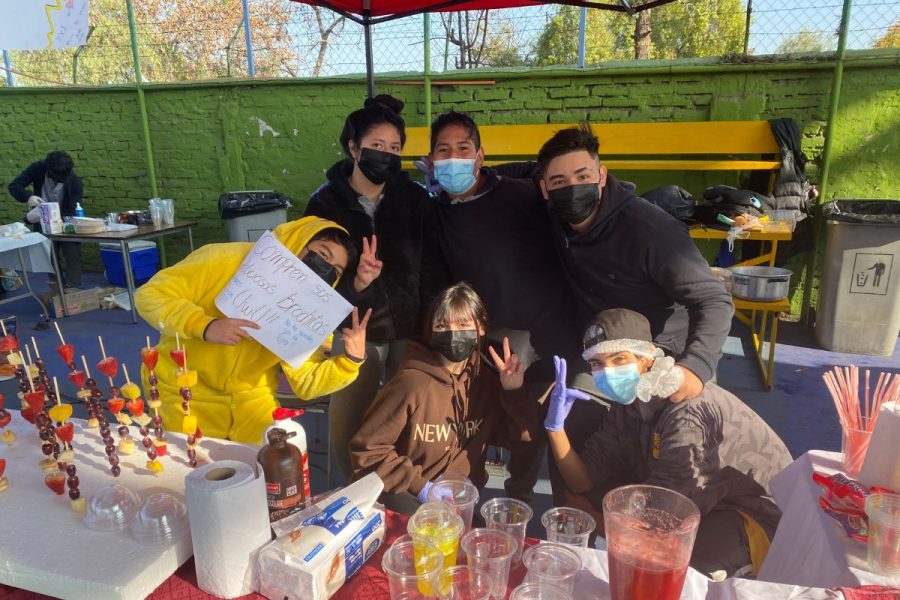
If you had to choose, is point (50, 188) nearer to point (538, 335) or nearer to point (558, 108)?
point (558, 108)

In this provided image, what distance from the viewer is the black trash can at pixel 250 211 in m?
6.84

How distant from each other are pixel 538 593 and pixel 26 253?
679 centimetres

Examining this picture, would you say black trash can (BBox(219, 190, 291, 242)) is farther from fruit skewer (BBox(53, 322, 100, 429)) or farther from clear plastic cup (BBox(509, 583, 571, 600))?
clear plastic cup (BBox(509, 583, 571, 600))

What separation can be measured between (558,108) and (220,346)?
528 cm

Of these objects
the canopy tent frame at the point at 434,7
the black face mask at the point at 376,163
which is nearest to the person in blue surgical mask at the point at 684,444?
the black face mask at the point at 376,163

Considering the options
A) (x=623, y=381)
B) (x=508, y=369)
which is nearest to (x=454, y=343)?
(x=508, y=369)

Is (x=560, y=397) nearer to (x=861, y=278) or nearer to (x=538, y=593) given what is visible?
(x=538, y=593)

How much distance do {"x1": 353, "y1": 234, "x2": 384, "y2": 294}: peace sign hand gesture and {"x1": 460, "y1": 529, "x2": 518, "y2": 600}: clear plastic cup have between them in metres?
1.17

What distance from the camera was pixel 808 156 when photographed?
5.70m

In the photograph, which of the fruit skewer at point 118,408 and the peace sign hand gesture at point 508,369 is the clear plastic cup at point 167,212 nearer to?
the fruit skewer at point 118,408

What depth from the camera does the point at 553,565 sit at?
120 cm

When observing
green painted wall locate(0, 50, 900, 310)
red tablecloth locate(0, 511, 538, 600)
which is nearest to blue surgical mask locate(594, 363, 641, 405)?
red tablecloth locate(0, 511, 538, 600)

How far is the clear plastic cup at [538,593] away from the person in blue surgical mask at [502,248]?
4.15ft

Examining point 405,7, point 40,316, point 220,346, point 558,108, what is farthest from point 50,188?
point 220,346
